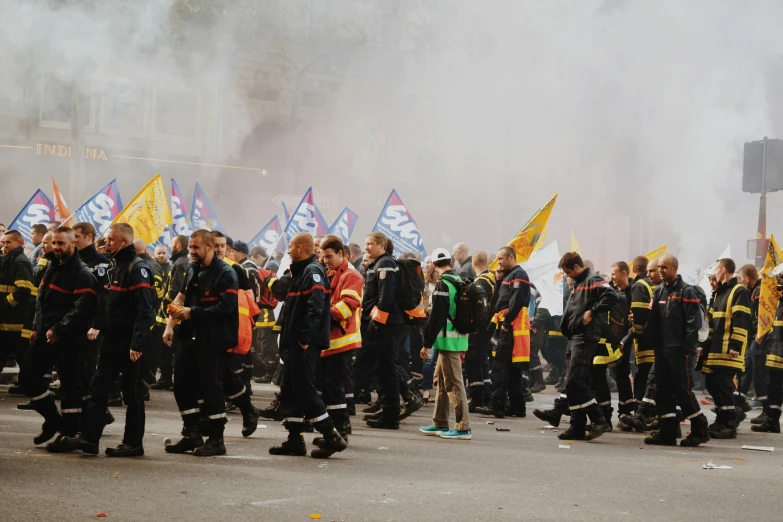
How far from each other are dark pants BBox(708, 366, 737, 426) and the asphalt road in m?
0.98

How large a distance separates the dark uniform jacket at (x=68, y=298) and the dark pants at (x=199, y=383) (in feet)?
2.57

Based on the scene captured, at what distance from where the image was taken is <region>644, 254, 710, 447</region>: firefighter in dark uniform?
9.40m

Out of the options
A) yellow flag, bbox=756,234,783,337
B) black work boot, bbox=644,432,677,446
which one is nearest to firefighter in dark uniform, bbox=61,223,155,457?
black work boot, bbox=644,432,677,446

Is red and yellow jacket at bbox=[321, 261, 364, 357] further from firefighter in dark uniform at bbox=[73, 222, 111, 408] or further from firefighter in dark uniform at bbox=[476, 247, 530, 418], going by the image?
firefighter in dark uniform at bbox=[476, 247, 530, 418]

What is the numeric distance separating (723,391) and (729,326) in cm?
67

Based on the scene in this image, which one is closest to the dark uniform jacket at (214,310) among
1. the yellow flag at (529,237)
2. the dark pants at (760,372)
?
the yellow flag at (529,237)

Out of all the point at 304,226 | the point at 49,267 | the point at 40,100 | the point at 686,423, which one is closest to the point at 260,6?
the point at 40,100

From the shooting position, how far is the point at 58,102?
98.7ft

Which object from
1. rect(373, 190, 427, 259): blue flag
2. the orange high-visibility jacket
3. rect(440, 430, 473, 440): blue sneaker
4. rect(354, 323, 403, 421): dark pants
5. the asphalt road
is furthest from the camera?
rect(373, 190, 427, 259): blue flag

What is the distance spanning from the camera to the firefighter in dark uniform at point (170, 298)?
12.2 metres

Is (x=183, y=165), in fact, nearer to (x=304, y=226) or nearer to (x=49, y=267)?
(x=304, y=226)

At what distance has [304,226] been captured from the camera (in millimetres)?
15711

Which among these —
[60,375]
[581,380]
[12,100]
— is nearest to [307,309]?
[60,375]

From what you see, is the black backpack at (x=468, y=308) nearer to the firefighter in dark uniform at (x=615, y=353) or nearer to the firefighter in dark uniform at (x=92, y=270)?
the firefighter in dark uniform at (x=615, y=353)
